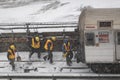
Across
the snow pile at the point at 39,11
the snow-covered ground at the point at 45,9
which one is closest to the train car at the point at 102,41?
the snow pile at the point at 39,11

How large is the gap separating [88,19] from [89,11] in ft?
2.74

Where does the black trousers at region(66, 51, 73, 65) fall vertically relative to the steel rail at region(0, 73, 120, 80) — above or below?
above

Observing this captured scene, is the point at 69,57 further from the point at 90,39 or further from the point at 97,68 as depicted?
the point at 90,39

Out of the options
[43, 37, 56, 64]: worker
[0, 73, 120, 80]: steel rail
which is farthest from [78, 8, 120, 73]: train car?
[43, 37, 56, 64]: worker

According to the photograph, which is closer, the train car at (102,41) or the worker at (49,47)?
the train car at (102,41)

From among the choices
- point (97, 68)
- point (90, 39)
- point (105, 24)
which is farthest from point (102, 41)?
point (97, 68)

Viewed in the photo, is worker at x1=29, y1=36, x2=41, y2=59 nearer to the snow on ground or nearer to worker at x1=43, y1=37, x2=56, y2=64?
the snow on ground

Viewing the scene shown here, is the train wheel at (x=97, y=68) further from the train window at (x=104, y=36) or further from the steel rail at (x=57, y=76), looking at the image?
the train window at (x=104, y=36)

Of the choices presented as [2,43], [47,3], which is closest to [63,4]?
[47,3]

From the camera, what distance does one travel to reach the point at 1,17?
112 ft

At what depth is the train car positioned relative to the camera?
1625cm

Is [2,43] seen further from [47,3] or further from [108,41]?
[47,3]

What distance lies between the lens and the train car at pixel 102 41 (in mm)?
16250

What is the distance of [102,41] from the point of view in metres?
16.4
